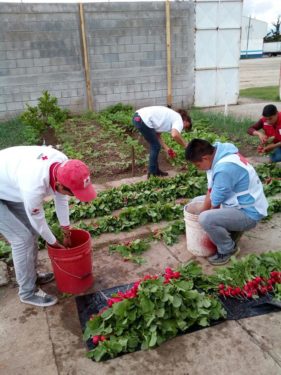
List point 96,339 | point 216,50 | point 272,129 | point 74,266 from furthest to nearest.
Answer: point 216,50, point 272,129, point 74,266, point 96,339

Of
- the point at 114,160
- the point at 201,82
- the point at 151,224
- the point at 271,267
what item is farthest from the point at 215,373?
the point at 201,82

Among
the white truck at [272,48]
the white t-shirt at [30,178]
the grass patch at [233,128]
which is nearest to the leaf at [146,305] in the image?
the white t-shirt at [30,178]

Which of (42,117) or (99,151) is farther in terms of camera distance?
(42,117)

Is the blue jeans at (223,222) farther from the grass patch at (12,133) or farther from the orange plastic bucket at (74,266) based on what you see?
the grass patch at (12,133)

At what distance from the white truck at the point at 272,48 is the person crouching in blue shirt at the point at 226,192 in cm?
5998

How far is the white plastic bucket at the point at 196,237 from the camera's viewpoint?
151 inches

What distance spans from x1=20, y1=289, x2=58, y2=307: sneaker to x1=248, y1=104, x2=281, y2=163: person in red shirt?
164 inches

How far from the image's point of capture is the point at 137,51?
11695 mm

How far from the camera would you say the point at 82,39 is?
36.6 feet

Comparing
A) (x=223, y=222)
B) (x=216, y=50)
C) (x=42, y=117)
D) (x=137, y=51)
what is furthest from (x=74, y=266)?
(x=216, y=50)

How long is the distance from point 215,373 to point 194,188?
328cm

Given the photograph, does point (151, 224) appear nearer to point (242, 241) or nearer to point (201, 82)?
point (242, 241)

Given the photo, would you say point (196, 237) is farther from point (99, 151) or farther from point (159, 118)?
point (99, 151)

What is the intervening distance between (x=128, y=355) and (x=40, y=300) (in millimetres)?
1035
